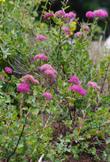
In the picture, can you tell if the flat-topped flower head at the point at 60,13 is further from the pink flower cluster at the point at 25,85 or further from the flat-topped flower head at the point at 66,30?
the pink flower cluster at the point at 25,85

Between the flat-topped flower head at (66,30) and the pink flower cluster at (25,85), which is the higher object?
the flat-topped flower head at (66,30)

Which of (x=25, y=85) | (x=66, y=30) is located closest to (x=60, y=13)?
(x=66, y=30)

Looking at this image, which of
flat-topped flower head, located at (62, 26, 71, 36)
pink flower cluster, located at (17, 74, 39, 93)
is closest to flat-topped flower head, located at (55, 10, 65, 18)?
flat-topped flower head, located at (62, 26, 71, 36)

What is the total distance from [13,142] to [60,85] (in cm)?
55

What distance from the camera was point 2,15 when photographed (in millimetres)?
3865

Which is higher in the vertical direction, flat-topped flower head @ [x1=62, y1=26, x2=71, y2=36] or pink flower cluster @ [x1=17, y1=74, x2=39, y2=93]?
flat-topped flower head @ [x1=62, y1=26, x2=71, y2=36]

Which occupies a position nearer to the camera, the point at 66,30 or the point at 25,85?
the point at 25,85

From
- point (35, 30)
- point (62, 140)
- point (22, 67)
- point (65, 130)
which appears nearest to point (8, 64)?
point (22, 67)

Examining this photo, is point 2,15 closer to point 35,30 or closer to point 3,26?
point 3,26

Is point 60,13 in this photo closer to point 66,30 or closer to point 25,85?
point 66,30

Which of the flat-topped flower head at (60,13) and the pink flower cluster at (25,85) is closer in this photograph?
the pink flower cluster at (25,85)

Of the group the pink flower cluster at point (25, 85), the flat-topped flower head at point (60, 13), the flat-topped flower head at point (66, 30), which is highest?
the flat-topped flower head at point (60, 13)

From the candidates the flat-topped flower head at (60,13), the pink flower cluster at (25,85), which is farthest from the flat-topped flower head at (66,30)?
the pink flower cluster at (25,85)

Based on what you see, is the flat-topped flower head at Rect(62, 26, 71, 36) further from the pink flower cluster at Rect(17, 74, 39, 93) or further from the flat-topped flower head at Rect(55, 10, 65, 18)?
the pink flower cluster at Rect(17, 74, 39, 93)
